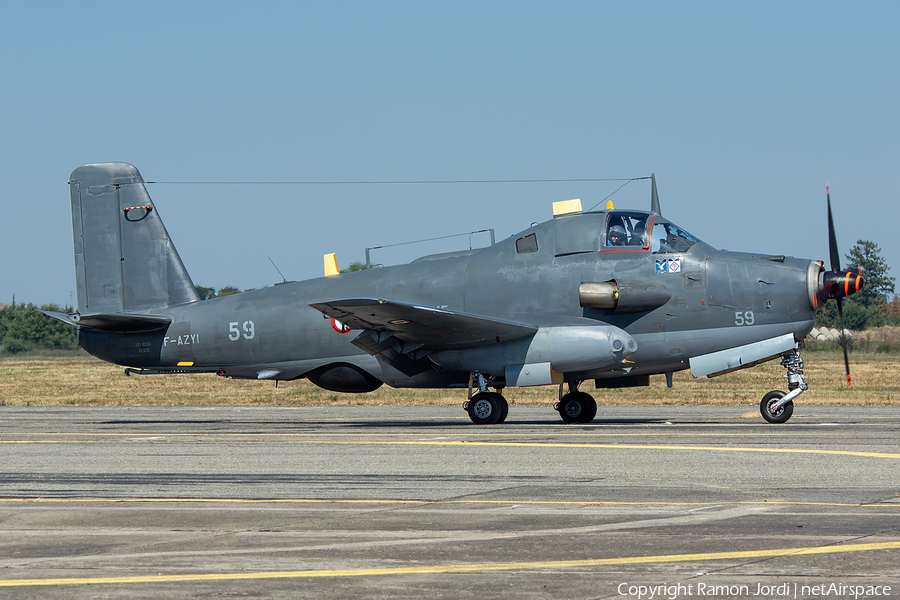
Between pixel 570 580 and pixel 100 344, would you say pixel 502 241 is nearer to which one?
pixel 100 344

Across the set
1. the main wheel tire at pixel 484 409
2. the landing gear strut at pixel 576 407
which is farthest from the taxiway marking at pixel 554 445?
the landing gear strut at pixel 576 407

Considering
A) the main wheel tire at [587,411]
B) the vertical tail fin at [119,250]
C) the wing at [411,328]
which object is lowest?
the main wheel tire at [587,411]

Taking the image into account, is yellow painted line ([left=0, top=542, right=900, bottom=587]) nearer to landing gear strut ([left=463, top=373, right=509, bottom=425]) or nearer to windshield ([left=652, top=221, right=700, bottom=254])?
windshield ([left=652, top=221, right=700, bottom=254])

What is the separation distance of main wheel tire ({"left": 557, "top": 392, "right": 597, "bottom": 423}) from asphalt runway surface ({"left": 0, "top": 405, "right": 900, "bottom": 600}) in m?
3.44

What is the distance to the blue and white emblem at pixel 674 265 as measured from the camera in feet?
60.2

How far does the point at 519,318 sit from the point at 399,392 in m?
16.4

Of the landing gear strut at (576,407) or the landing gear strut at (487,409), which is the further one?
the landing gear strut at (576,407)

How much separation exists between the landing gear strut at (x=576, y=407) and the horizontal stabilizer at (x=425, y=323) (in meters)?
2.20

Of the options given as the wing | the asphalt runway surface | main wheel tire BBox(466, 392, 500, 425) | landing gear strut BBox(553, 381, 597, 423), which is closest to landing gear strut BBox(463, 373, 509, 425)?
main wheel tire BBox(466, 392, 500, 425)

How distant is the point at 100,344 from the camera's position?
22.9 m

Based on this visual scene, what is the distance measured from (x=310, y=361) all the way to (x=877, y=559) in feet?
52.9

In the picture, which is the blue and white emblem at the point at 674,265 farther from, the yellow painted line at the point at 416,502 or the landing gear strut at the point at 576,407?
the yellow painted line at the point at 416,502

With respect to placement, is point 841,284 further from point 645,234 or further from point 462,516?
point 462,516

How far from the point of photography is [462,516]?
8.16m
